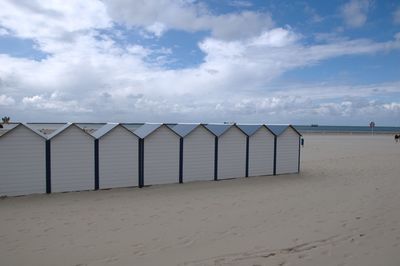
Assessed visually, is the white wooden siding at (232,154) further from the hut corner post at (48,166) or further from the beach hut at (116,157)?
the hut corner post at (48,166)

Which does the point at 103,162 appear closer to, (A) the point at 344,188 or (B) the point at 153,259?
(B) the point at 153,259

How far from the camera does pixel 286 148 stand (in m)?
16.1

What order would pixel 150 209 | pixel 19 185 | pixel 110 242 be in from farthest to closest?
1. pixel 19 185
2. pixel 150 209
3. pixel 110 242

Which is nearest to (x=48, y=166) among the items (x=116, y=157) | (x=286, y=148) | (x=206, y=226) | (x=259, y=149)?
(x=116, y=157)

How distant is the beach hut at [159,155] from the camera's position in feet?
42.0

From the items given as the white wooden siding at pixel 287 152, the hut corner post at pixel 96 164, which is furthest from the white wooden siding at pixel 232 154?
the hut corner post at pixel 96 164

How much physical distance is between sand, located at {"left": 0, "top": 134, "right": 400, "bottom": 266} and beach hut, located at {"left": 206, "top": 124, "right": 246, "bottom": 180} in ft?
5.78

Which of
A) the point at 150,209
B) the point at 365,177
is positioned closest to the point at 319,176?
the point at 365,177

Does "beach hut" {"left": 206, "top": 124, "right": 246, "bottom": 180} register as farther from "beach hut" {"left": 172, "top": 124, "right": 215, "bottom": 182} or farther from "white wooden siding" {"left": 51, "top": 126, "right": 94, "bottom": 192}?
"white wooden siding" {"left": 51, "top": 126, "right": 94, "bottom": 192}

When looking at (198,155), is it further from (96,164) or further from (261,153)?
(96,164)

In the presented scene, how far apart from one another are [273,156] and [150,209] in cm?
813

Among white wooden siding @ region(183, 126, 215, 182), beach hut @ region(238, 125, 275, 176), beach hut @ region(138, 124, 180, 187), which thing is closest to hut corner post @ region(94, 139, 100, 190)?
beach hut @ region(138, 124, 180, 187)

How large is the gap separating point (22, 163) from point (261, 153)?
9.83m

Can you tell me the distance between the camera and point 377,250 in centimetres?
621
